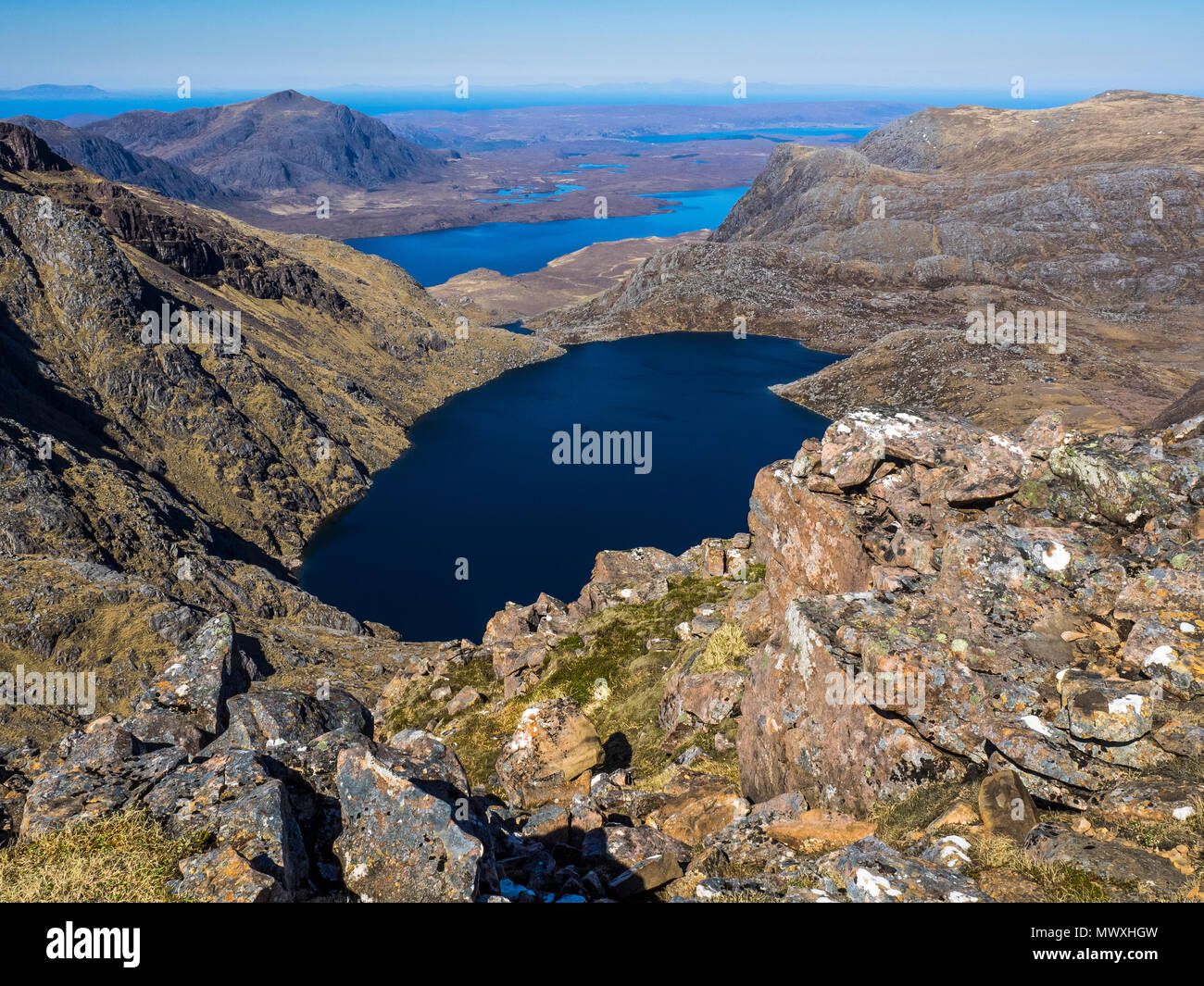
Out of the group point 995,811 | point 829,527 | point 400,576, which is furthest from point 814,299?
point 995,811

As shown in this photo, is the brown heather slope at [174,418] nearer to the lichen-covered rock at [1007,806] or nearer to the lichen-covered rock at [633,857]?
the lichen-covered rock at [633,857]

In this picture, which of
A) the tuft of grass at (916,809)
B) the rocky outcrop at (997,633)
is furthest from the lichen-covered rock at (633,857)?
the tuft of grass at (916,809)

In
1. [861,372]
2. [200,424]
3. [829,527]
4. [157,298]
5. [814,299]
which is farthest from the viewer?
[814,299]

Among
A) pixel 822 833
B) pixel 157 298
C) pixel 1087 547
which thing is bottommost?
Answer: pixel 822 833

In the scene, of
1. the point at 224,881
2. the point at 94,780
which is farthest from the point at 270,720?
the point at 224,881

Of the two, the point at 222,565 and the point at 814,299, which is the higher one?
the point at 814,299

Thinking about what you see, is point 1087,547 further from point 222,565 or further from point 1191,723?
point 222,565
